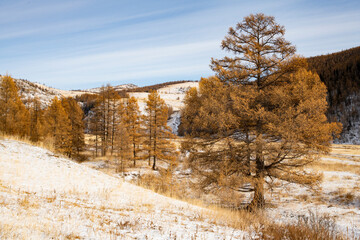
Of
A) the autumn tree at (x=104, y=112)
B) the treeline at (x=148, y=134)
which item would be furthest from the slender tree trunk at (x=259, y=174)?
the autumn tree at (x=104, y=112)

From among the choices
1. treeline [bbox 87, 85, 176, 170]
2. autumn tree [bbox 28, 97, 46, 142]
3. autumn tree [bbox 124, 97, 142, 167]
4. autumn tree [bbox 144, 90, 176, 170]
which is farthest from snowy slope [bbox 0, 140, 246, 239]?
autumn tree [bbox 28, 97, 46, 142]

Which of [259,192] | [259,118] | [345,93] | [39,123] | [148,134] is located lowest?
[259,192]

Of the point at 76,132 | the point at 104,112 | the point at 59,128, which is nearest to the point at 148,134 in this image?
the point at 104,112

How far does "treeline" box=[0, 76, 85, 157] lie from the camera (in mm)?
23836

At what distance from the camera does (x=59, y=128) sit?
103ft

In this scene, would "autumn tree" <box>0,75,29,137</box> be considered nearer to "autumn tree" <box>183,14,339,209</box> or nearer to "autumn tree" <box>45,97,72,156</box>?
"autumn tree" <box>45,97,72,156</box>

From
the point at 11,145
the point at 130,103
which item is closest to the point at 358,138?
the point at 130,103

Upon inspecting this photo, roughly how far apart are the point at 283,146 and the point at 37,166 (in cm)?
1157

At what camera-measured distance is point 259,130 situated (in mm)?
11781

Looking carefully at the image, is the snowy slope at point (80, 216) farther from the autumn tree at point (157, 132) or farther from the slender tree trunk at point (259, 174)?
the autumn tree at point (157, 132)

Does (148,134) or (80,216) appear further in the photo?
(148,134)

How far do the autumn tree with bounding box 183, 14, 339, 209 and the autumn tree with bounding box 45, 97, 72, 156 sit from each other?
23.9 meters

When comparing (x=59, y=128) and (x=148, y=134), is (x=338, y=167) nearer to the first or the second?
(x=148, y=134)

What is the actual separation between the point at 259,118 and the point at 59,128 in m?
29.2
